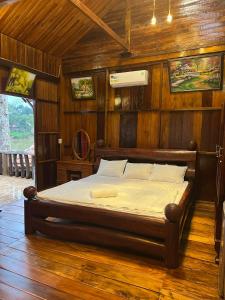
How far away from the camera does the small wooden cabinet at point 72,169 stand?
468 cm

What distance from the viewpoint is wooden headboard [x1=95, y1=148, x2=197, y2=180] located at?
Result: 382 centimetres

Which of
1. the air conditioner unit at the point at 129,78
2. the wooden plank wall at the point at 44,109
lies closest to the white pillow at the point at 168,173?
the air conditioner unit at the point at 129,78

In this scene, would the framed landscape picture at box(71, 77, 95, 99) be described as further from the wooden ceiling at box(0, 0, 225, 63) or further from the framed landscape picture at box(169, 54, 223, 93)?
the framed landscape picture at box(169, 54, 223, 93)

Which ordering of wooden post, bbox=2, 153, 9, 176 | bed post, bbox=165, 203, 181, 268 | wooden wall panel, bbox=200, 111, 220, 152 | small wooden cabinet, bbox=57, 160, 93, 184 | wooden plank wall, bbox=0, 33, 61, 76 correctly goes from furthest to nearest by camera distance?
wooden post, bbox=2, 153, 9, 176 < small wooden cabinet, bbox=57, 160, 93, 184 < wooden wall panel, bbox=200, 111, 220, 152 < wooden plank wall, bbox=0, 33, 61, 76 < bed post, bbox=165, 203, 181, 268

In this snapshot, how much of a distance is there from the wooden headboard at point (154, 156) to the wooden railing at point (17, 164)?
270cm

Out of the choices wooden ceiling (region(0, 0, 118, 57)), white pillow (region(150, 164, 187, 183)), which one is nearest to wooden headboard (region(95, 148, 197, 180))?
white pillow (region(150, 164, 187, 183))

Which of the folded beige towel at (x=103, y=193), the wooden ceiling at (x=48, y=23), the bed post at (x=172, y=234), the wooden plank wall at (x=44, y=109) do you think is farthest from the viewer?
the wooden plank wall at (x=44, y=109)

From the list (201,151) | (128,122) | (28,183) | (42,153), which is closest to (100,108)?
(128,122)

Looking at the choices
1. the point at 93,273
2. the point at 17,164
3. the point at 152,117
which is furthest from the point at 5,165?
the point at 93,273

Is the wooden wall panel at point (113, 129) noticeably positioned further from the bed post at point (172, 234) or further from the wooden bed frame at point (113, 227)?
the bed post at point (172, 234)

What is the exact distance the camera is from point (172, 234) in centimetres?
215

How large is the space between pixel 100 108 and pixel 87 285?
11.8ft

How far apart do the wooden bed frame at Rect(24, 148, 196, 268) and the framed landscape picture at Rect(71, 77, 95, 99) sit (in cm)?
276

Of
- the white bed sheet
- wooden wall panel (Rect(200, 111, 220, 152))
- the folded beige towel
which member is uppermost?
wooden wall panel (Rect(200, 111, 220, 152))
